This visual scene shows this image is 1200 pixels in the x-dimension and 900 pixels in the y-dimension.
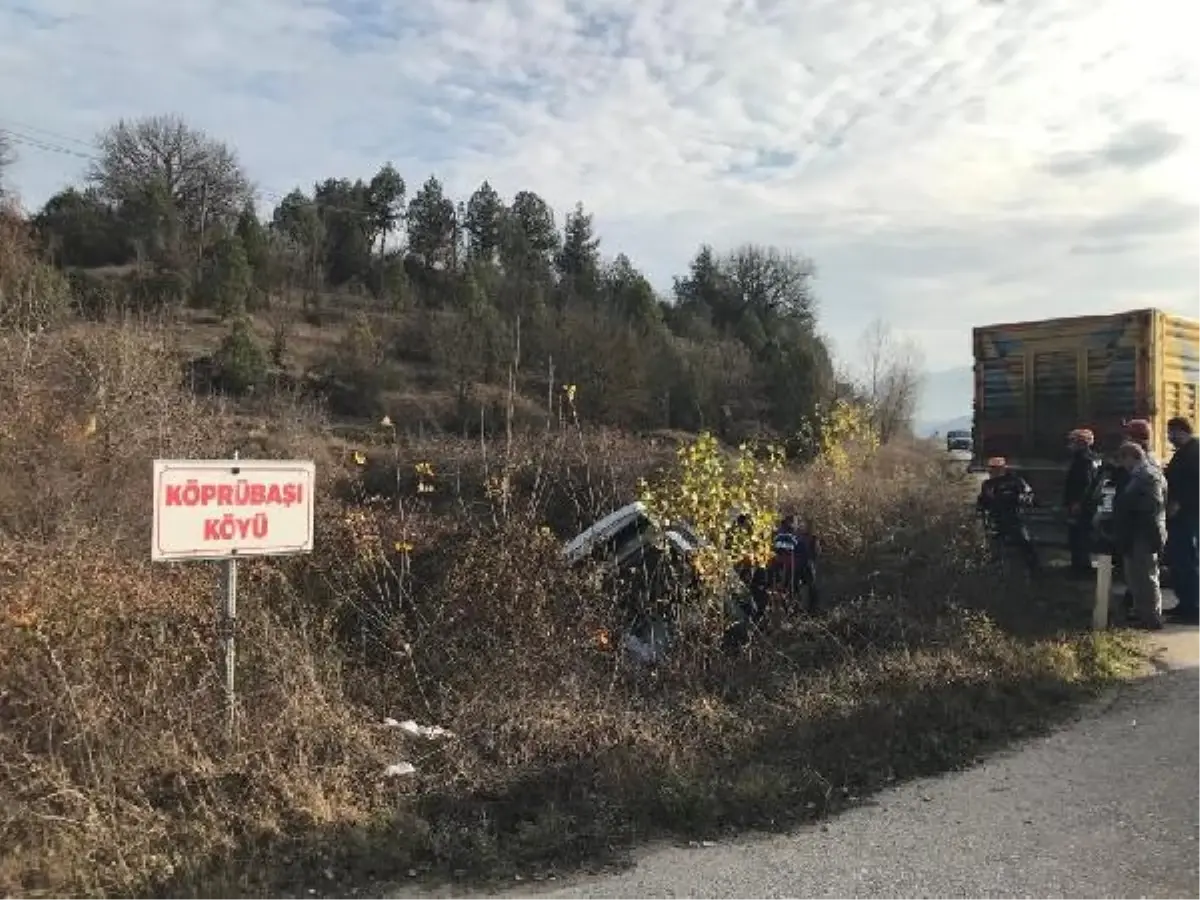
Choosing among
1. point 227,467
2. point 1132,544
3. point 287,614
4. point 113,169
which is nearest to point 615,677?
point 287,614

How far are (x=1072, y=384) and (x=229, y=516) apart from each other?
10.6m

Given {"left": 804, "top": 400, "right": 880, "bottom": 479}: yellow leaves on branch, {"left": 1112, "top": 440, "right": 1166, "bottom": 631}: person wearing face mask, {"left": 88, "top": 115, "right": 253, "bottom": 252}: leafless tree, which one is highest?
{"left": 88, "top": 115, "right": 253, "bottom": 252}: leafless tree

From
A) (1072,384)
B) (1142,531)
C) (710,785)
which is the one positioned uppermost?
(1072,384)

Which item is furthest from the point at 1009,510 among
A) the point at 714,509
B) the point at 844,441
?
the point at 844,441

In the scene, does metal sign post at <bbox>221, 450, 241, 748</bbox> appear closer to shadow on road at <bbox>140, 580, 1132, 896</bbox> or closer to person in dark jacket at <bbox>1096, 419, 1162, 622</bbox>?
shadow on road at <bbox>140, 580, 1132, 896</bbox>

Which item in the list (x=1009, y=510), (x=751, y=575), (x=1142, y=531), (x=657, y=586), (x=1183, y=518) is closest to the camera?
(x=657, y=586)

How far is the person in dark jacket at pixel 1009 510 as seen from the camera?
12.1 meters

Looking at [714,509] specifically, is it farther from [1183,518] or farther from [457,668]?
[1183,518]

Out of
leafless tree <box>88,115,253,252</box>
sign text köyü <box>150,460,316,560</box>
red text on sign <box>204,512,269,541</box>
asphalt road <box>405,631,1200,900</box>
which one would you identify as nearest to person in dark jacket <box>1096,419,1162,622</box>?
asphalt road <box>405,631,1200,900</box>

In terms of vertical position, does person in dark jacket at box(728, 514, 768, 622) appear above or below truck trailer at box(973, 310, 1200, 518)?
below

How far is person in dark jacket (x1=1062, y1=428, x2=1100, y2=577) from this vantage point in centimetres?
1185

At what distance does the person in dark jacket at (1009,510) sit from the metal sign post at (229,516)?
335 inches

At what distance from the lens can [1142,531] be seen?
10039mm

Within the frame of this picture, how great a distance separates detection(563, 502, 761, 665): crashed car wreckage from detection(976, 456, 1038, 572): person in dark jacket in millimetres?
4603
